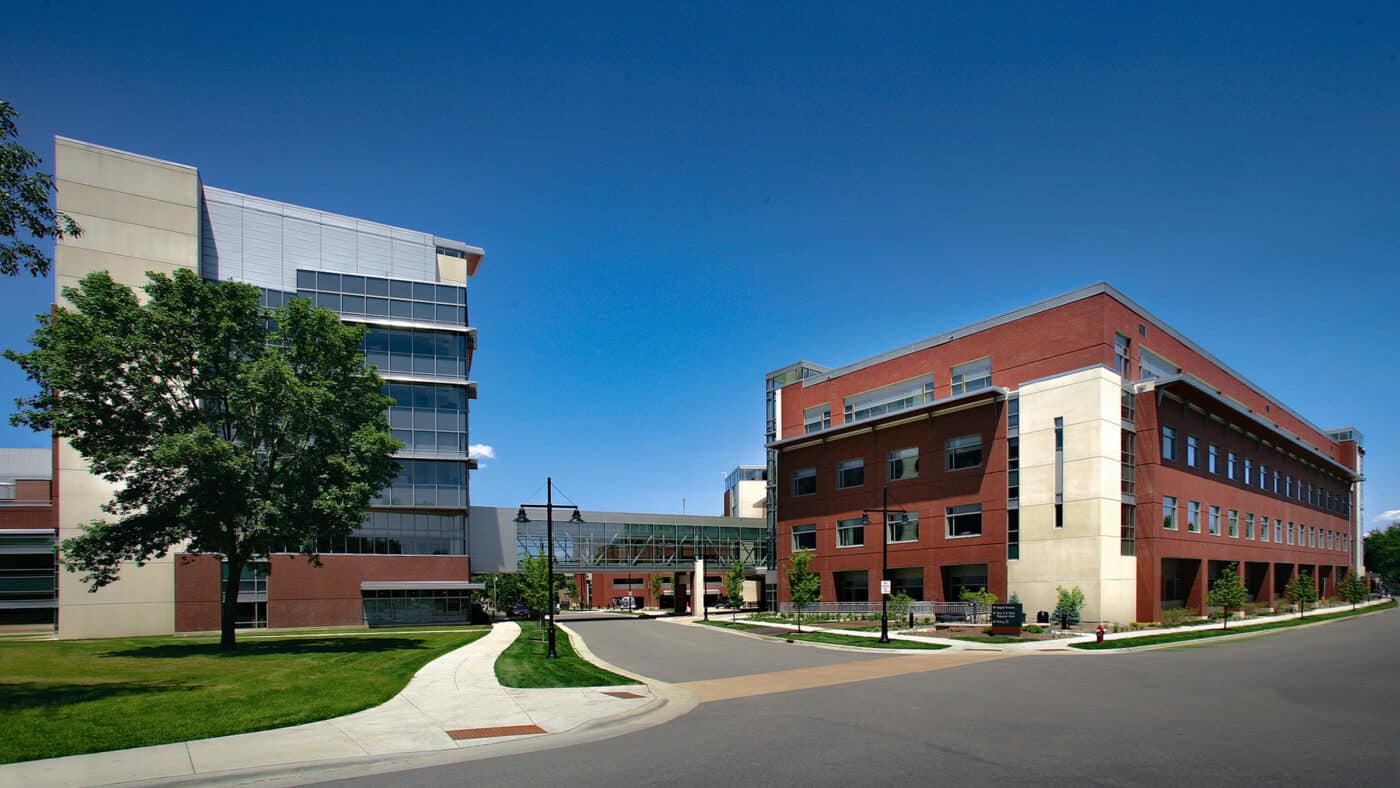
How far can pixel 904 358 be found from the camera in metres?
56.5

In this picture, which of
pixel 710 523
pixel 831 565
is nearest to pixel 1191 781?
pixel 831 565

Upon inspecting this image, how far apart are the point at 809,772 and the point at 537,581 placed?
50.9m

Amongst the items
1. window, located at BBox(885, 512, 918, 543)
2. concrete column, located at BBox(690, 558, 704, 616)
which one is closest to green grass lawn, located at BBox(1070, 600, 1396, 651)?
window, located at BBox(885, 512, 918, 543)

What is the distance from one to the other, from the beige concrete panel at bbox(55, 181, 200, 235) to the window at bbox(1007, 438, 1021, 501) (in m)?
52.0

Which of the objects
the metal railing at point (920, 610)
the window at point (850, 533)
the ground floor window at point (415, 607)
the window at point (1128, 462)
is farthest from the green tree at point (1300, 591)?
the ground floor window at point (415, 607)

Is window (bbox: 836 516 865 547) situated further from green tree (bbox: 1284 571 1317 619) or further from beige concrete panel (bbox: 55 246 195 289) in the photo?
beige concrete panel (bbox: 55 246 195 289)

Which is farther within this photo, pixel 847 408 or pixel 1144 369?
pixel 847 408

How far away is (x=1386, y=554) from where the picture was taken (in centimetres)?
13150

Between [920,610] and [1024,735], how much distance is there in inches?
1528

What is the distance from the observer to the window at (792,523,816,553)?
6225 cm

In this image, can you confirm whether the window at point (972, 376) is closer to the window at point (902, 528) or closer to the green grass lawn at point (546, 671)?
the window at point (902, 528)

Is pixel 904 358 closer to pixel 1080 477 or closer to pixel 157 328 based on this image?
pixel 1080 477

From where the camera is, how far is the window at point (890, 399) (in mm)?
54844

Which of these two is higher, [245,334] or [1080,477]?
[245,334]
